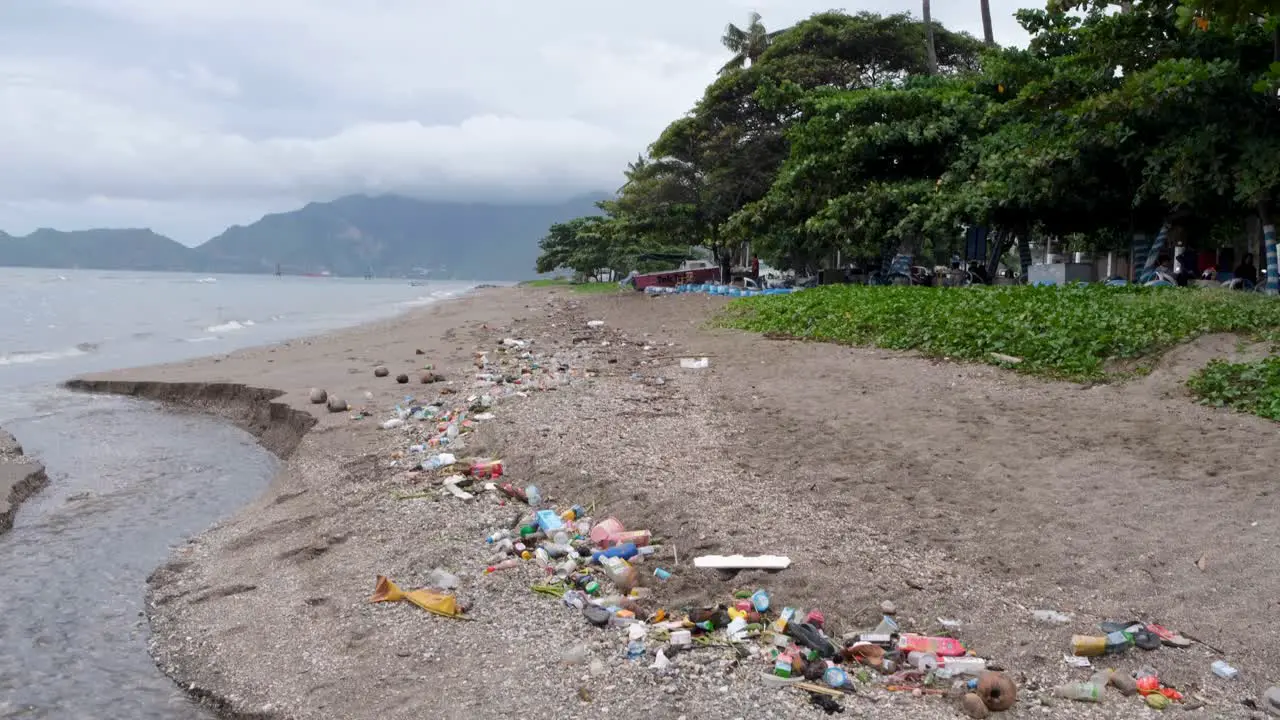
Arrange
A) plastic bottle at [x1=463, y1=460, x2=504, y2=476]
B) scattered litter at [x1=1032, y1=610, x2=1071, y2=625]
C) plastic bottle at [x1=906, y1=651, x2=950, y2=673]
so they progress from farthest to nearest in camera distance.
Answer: plastic bottle at [x1=463, y1=460, x2=504, y2=476]
scattered litter at [x1=1032, y1=610, x2=1071, y2=625]
plastic bottle at [x1=906, y1=651, x2=950, y2=673]

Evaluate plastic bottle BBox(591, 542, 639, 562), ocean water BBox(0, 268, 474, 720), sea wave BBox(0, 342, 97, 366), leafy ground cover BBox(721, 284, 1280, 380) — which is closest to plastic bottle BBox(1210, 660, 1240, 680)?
A: plastic bottle BBox(591, 542, 639, 562)

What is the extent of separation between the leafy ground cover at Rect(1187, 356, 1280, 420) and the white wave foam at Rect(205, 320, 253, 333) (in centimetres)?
2768

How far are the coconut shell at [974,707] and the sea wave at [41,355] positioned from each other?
21.7m

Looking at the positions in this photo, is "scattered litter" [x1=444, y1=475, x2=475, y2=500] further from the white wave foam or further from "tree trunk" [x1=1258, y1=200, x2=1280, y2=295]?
the white wave foam

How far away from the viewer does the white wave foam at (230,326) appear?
29.5 metres

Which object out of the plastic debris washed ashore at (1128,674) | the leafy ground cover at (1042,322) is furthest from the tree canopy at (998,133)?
the plastic debris washed ashore at (1128,674)

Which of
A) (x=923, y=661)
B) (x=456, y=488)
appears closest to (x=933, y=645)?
(x=923, y=661)

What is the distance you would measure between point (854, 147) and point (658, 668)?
1866 centimetres

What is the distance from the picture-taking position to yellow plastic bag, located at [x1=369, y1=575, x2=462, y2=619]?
15.8ft

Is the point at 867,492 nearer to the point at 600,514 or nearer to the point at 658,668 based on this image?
the point at 600,514

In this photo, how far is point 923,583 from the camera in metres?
4.82

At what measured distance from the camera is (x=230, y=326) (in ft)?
103

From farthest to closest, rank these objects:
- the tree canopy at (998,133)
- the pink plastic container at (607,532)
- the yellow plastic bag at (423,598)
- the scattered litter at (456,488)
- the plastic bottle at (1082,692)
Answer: the tree canopy at (998,133)
the scattered litter at (456,488)
the pink plastic container at (607,532)
the yellow plastic bag at (423,598)
the plastic bottle at (1082,692)

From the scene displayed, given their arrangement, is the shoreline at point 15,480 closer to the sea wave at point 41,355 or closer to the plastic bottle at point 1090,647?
the plastic bottle at point 1090,647
